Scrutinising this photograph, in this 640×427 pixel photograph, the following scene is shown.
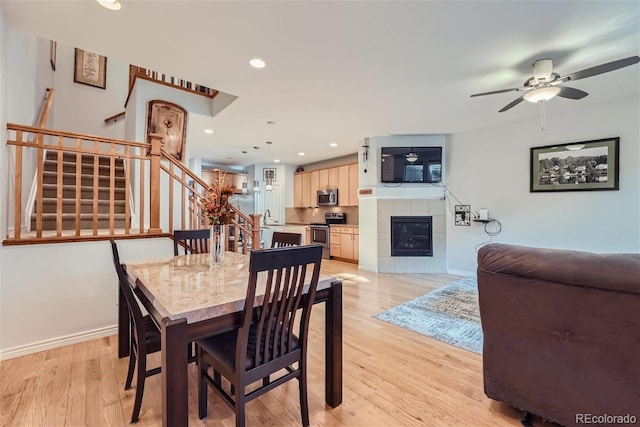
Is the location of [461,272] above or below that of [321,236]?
below

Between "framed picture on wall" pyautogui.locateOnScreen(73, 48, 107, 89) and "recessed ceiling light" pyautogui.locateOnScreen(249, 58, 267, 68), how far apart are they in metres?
4.42

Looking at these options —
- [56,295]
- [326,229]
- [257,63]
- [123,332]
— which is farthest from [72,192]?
[326,229]

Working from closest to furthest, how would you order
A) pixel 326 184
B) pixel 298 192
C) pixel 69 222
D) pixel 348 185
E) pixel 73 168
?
1. pixel 69 222
2. pixel 73 168
3. pixel 348 185
4. pixel 326 184
5. pixel 298 192

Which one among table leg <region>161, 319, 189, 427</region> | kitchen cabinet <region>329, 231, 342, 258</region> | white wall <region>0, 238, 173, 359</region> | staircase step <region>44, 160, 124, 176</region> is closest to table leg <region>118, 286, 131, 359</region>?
white wall <region>0, 238, 173, 359</region>

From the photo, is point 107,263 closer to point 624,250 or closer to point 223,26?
point 223,26

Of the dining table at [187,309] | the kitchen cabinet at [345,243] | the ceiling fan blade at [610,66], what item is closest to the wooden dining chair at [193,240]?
the dining table at [187,309]

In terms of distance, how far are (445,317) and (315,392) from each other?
1884 millimetres

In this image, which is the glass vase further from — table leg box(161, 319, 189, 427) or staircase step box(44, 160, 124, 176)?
staircase step box(44, 160, 124, 176)

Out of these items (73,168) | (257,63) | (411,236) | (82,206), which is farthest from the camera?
(411,236)

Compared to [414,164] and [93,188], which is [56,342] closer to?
[93,188]

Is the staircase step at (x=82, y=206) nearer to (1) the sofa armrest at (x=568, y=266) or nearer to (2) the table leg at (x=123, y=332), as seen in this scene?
(2) the table leg at (x=123, y=332)

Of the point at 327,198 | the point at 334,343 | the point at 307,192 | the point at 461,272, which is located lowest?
the point at 461,272

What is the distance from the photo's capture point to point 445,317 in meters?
3.06

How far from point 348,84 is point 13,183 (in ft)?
10.8
